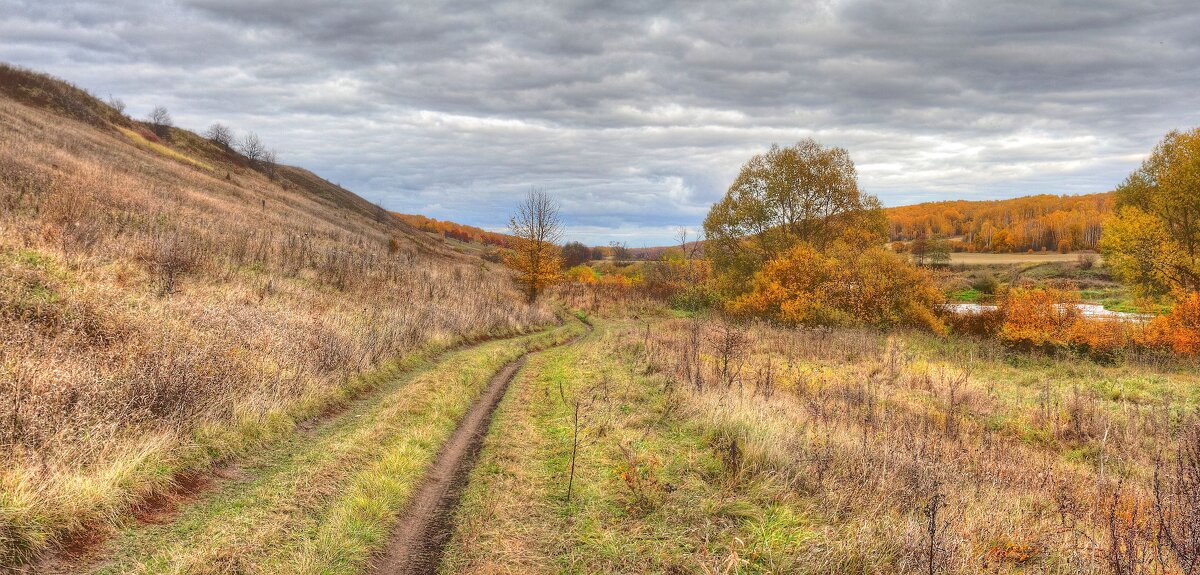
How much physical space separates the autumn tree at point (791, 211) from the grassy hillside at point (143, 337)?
22082 mm

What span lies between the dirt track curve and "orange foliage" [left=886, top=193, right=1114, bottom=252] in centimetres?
10342

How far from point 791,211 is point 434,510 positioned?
35723 millimetres

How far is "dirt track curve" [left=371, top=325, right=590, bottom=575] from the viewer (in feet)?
19.5

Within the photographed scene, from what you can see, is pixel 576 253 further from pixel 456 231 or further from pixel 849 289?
pixel 849 289

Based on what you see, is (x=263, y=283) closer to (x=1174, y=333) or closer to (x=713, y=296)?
(x=713, y=296)

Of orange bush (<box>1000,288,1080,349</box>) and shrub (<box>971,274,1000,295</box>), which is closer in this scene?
orange bush (<box>1000,288,1080,349</box>)

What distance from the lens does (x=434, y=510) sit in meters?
7.17

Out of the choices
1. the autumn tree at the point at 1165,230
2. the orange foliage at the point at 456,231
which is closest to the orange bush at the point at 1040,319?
the autumn tree at the point at 1165,230

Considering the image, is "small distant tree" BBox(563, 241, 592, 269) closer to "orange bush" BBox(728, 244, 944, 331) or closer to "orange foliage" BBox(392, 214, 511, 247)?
"orange foliage" BBox(392, 214, 511, 247)

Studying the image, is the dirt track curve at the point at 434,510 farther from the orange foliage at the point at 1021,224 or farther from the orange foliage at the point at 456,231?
the orange foliage at the point at 456,231

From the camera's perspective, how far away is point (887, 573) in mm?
5000

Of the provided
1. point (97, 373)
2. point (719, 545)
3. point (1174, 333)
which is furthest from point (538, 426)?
point (1174, 333)

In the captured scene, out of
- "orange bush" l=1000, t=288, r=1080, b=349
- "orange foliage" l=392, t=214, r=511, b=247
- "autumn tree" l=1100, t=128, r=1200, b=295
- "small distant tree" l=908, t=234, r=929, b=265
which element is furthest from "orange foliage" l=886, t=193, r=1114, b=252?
"orange foliage" l=392, t=214, r=511, b=247

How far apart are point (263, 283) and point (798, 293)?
27.9m
